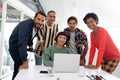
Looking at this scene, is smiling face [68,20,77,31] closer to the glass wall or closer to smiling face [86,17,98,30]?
smiling face [86,17,98,30]

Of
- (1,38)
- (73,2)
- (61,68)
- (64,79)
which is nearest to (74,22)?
(61,68)

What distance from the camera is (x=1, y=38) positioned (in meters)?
4.30

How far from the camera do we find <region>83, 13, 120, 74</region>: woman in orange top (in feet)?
8.37

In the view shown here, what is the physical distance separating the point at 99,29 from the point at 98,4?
172 inches

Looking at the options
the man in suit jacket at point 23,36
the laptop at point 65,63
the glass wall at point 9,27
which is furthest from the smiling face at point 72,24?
the glass wall at point 9,27

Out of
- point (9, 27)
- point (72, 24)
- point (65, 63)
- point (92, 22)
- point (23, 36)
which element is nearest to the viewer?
point (65, 63)

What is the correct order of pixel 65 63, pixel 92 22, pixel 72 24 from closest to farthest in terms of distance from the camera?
1. pixel 65 63
2. pixel 92 22
3. pixel 72 24

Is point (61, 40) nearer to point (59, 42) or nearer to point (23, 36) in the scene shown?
point (59, 42)

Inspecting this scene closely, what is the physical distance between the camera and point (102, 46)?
2.54 m

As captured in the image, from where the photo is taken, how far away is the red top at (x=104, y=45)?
2.55 meters

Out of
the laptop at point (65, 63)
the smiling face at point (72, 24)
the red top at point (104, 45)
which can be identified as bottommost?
the laptop at point (65, 63)

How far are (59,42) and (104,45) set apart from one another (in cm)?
59

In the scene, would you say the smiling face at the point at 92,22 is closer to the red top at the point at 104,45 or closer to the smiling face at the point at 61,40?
the red top at the point at 104,45

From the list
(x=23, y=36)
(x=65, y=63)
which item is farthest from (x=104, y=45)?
(x=23, y=36)
